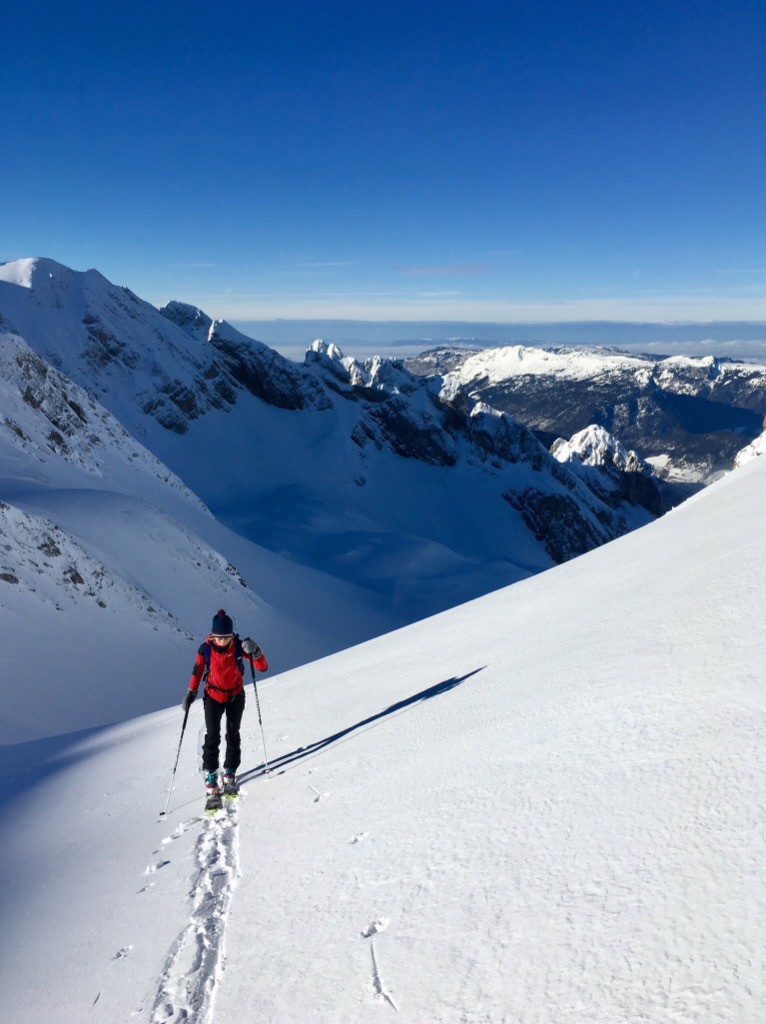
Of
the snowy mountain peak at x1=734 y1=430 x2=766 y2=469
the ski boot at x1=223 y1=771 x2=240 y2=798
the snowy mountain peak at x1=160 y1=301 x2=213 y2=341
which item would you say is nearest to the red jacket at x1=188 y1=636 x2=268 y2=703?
the ski boot at x1=223 y1=771 x2=240 y2=798

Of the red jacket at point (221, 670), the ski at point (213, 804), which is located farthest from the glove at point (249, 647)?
the ski at point (213, 804)

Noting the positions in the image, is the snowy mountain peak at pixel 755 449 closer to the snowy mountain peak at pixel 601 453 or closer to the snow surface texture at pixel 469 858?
the snow surface texture at pixel 469 858

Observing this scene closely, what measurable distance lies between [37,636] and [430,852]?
672 inches

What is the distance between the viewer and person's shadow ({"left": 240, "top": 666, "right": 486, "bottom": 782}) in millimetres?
7738

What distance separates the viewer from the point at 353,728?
814 centimetres

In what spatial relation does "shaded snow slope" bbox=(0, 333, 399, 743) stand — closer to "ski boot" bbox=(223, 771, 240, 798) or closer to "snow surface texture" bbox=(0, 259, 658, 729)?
"snow surface texture" bbox=(0, 259, 658, 729)

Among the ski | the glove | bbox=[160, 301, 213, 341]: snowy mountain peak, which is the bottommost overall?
the ski

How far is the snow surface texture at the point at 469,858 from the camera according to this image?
300cm

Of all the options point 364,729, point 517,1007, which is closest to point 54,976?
point 517,1007

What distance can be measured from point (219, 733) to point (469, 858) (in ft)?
13.1

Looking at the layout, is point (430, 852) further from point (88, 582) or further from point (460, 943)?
point (88, 582)

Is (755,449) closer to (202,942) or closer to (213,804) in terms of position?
(213,804)

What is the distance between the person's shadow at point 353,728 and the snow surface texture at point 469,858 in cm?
5

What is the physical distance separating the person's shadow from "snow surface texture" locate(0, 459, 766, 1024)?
5cm
